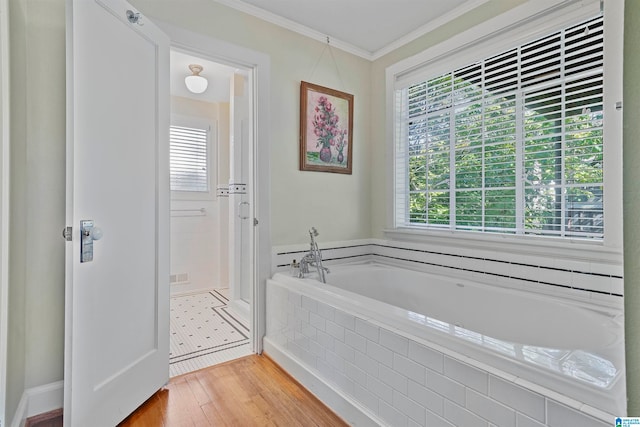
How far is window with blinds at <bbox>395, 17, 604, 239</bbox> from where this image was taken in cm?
173

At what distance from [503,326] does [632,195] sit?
1.85 meters

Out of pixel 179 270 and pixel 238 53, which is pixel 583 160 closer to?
pixel 238 53

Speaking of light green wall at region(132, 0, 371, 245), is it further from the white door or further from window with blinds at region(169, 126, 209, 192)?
window with blinds at region(169, 126, 209, 192)

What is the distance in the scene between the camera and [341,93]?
9.07 feet

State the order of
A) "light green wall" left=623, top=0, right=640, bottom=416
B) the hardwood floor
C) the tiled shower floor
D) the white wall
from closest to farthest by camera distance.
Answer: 1. "light green wall" left=623, top=0, right=640, bottom=416
2. the hardwood floor
3. the tiled shower floor
4. the white wall

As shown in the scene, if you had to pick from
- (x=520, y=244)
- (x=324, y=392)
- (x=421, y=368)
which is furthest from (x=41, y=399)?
(x=520, y=244)

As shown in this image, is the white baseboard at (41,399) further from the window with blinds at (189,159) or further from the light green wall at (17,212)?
the window with blinds at (189,159)

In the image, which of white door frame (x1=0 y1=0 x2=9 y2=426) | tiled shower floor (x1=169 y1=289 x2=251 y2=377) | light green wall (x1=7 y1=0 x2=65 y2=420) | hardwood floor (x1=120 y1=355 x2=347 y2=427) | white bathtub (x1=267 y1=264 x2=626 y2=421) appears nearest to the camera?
white bathtub (x1=267 y1=264 x2=626 y2=421)

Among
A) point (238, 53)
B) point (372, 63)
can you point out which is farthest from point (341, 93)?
point (238, 53)

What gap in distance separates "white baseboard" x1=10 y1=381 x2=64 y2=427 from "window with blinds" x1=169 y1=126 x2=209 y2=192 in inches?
100

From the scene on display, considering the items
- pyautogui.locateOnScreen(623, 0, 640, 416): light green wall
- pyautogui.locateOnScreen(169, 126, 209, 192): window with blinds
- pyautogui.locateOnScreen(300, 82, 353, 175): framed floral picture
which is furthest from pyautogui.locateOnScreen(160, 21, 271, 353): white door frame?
pyautogui.locateOnScreen(623, 0, 640, 416): light green wall

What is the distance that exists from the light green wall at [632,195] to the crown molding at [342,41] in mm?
2229

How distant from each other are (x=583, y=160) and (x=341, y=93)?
1.75 meters

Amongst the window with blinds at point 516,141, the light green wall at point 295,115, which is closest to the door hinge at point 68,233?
the light green wall at point 295,115
